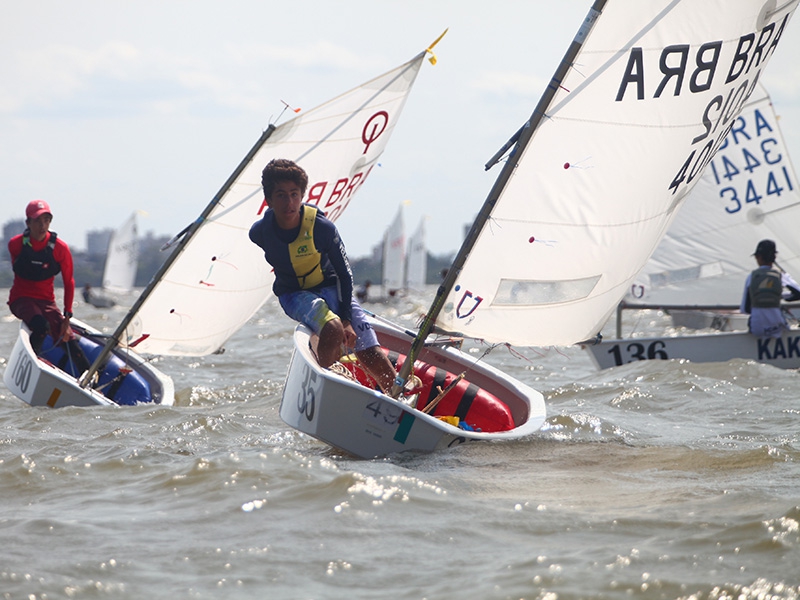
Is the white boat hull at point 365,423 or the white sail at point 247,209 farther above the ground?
the white sail at point 247,209

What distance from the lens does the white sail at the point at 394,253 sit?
121 feet

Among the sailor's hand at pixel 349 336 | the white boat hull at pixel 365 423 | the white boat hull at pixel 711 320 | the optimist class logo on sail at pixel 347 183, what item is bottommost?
the white boat hull at pixel 365 423

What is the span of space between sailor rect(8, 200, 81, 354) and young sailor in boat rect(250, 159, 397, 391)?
7.42ft

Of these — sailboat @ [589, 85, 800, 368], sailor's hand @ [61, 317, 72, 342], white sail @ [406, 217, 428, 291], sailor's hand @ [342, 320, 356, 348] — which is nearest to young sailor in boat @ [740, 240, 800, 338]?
sailboat @ [589, 85, 800, 368]

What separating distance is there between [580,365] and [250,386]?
4.23 metres

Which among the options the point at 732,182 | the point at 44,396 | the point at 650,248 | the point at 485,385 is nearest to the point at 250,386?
the point at 44,396

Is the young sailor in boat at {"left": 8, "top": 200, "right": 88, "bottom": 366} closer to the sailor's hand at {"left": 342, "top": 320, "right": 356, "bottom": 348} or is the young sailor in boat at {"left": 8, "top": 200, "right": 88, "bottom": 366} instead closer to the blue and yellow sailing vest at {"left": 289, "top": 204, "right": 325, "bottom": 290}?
the blue and yellow sailing vest at {"left": 289, "top": 204, "right": 325, "bottom": 290}

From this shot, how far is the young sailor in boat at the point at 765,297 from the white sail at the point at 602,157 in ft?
12.0

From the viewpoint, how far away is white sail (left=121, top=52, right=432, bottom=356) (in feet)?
23.1

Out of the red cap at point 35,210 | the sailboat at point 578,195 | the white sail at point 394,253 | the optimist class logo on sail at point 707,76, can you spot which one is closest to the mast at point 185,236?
the red cap at point 35,210

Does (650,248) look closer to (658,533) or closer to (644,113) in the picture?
(644,113)

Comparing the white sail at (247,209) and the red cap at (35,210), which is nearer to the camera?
the red cap at (35,210)

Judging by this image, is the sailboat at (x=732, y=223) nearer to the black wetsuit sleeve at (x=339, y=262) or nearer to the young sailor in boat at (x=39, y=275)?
the young sailor in boat at (x=39, y=275)

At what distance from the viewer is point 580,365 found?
10828 mm
